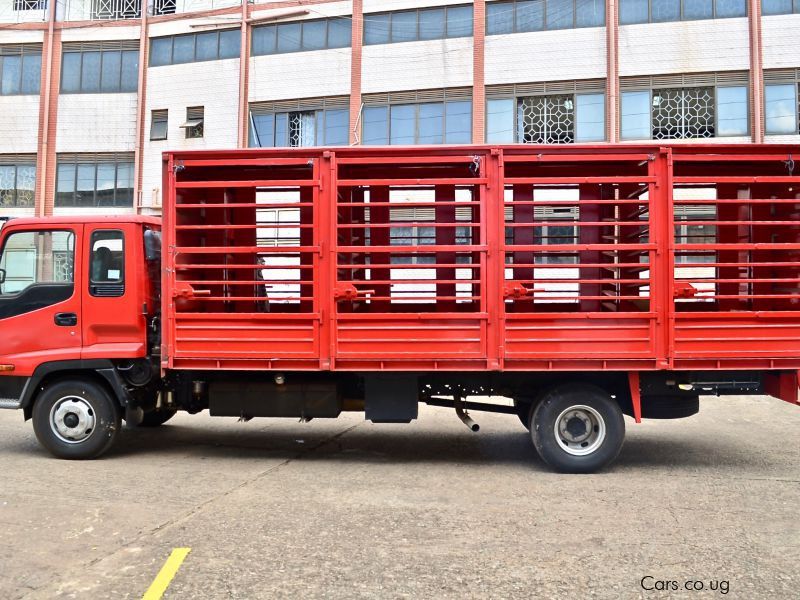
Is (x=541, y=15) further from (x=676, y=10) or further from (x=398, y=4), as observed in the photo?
(x=398, y=4)

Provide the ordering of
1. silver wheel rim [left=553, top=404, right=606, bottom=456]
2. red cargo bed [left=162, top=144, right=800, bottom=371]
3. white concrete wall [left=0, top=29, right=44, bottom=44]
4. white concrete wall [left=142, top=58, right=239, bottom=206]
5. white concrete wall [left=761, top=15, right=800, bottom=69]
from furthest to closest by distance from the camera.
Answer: white concrete wall [left=0, top=29, right=44, bottom=44]
white concrete wall [left=142, top=58, right=239, bottom=206]
white concrete wall [left=761, top=15, right=800, bottom=69]
silver wheel rim [left=553, top=404, right=606, bottom=456]
red cargo bed [left=162, top=144, right=800, bottom=371]

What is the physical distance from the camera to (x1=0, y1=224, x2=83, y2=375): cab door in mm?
6754

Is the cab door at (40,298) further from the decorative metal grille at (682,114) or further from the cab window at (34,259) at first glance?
the decorative metal grille at (682,114)

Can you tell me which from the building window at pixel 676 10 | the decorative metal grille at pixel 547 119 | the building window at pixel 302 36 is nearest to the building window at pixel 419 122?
the decorative metal grille at pixel 547 119

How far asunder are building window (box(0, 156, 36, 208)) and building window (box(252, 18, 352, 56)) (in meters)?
8.96

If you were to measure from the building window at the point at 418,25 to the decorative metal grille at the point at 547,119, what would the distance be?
2942 mm

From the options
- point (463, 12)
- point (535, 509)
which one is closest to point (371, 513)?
point (535, 509)

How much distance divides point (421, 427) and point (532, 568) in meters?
5.10

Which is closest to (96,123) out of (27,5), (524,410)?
(27,5)

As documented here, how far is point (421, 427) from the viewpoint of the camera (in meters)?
9.04

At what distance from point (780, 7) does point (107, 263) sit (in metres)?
19.0

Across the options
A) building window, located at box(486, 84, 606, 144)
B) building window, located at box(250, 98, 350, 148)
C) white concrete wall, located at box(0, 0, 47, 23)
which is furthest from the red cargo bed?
white concrete wall, located at box(0, 0, 47, 23)

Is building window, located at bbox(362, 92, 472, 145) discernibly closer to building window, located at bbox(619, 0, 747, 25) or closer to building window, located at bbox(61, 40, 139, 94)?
building window, located at bbox(619, 0, 747, 25)

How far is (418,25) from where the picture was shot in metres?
19.9
